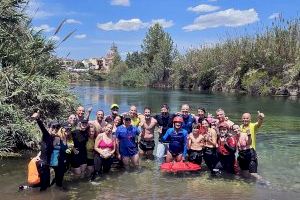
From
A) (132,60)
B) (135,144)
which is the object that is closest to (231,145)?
(135,144)

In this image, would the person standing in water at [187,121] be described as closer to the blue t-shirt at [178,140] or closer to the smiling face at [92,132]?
the blue t-shirt at [178,140]

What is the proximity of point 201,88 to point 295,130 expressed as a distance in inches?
2030

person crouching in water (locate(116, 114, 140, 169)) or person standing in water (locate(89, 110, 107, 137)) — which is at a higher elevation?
person standing in water (locate(89, 110, 107, 137))

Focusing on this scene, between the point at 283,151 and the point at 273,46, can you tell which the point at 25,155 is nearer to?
the point at 283,151

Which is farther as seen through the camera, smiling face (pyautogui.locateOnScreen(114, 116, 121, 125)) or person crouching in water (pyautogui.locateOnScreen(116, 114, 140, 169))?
smiling face (pyautogui.locateOnScreen(114, 116, 121, 125))

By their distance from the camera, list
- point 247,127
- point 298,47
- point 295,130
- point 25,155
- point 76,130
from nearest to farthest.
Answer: point 76,130 → point 247,127 → point 25,155 → point 295,130 → point 298,47

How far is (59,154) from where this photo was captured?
919 centimetres

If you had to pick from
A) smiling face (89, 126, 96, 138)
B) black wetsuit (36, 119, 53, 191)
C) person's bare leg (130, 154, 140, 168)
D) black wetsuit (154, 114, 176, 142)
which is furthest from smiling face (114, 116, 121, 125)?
black wetsuit (36, 119, 53, 191)

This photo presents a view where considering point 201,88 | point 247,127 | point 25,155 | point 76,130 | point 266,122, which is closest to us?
point 76,130

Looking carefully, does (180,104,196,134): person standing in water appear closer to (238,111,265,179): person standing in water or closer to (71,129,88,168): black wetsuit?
(238,111,265,179): person standing in water

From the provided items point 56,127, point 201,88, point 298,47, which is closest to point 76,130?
point 56,127

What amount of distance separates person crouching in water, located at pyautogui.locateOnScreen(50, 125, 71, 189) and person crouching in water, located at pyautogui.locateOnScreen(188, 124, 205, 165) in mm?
3286

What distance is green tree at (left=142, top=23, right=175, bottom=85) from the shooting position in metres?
88.6

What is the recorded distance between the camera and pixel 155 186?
1038 centimetres
